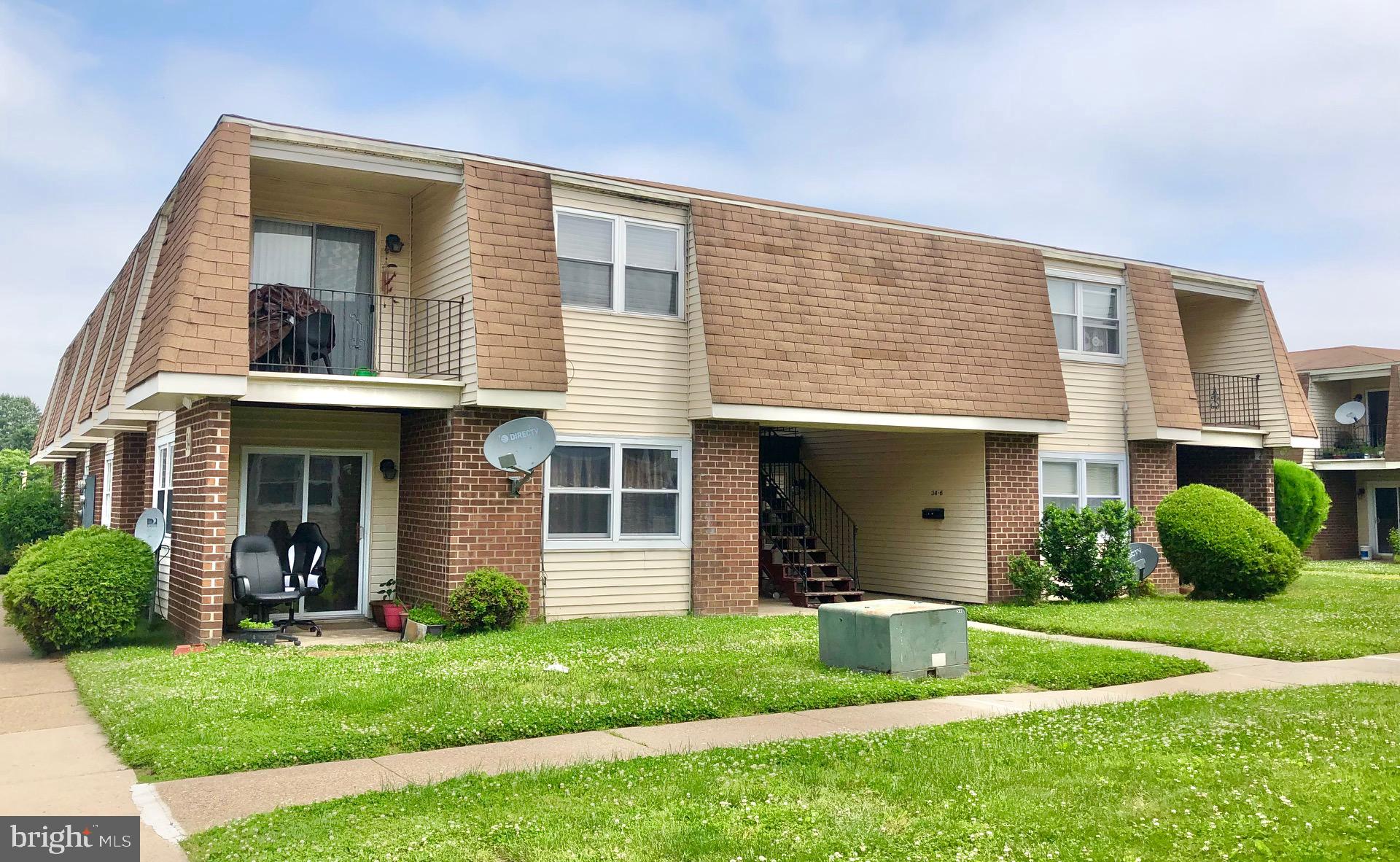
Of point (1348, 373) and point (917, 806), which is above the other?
point (1348, 373)

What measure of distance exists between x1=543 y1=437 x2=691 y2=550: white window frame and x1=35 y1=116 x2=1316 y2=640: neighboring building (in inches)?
1.7

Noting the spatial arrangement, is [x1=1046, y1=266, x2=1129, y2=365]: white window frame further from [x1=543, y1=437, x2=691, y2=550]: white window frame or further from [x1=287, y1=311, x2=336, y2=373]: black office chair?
[x1=287, y1=311, x2=336, y2=373]: black office chair

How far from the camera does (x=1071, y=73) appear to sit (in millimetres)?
14062

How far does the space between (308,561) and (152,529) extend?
185 cm

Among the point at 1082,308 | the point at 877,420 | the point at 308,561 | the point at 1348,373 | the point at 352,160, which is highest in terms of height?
the point at 352,160

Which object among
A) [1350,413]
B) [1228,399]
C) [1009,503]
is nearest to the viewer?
[1009,503]

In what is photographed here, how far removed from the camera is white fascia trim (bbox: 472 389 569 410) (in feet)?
41.7

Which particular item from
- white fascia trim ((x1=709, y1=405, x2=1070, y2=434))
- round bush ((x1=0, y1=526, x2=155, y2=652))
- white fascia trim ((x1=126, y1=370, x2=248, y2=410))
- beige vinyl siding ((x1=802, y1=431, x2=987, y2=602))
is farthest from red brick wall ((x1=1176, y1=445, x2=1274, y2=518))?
round bush ((x1=0, y1=526, x2=155, y2=652))

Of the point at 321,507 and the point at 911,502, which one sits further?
the point at 911,502

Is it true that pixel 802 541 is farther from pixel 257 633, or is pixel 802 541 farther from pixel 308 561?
pixel 257 633

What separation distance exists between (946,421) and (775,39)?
6.30 m

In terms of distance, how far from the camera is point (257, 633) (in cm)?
1229

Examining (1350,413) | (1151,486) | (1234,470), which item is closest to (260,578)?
(1151,486)

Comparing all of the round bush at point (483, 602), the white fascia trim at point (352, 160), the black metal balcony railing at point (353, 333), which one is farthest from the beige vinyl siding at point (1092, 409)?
the white fascia trim at point (352, 160)
